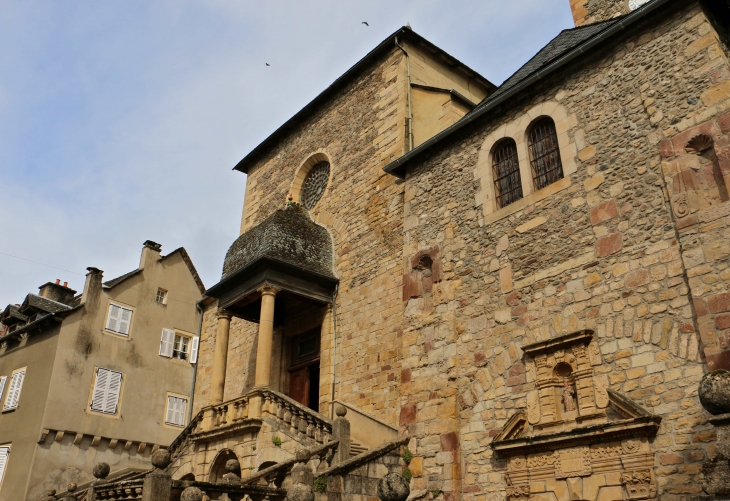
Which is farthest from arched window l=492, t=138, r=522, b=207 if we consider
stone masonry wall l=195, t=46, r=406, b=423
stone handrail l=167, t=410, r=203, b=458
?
stone handrail l=167, t=410, r=203, b=458

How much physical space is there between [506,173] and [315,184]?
7291mm

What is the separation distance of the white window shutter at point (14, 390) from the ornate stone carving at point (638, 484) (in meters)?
14.7

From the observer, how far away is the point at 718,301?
643 centimetres

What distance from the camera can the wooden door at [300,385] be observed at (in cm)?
1352

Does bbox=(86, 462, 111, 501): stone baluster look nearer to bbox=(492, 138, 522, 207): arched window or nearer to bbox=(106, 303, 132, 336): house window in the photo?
bbox=(106, 303, 132, 336): house window

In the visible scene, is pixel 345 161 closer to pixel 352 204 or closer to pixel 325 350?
pixel 352 204

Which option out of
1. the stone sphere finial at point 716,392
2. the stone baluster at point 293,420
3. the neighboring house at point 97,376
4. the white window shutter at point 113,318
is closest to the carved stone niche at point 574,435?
the stone sphere finial at point 716,392

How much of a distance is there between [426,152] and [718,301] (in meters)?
5.73

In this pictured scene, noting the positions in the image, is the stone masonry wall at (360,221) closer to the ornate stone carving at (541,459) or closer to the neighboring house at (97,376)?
the neighboring house at (97,376)

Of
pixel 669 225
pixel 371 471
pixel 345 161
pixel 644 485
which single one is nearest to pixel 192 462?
pixel 371 471

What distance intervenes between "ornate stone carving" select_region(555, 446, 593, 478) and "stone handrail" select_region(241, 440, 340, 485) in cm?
326

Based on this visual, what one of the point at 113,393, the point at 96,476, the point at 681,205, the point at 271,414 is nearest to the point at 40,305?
the point at 113,393

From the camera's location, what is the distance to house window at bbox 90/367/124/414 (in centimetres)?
1574

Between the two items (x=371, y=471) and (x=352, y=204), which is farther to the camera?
(x=352, y=204)
